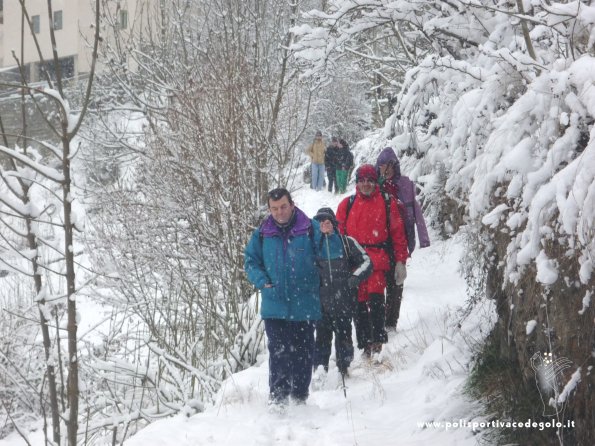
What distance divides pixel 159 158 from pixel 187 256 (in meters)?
1.39

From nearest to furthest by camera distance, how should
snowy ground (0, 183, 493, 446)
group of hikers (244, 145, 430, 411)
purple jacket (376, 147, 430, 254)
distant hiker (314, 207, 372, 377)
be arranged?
snowy ground (0, 183, 493, 446) < group of hikers (244, 145, 430, 411) < distant hiker (314, 207, 372, 377) < purple jacket (376, 147, 430, 254)

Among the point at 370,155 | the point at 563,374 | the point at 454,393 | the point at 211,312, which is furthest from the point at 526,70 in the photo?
the point at 370,155

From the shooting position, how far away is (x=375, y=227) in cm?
632

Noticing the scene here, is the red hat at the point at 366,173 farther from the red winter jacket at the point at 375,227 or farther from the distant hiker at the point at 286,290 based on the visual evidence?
the distant hiker at the point at 286,290

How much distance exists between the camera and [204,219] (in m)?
8.45

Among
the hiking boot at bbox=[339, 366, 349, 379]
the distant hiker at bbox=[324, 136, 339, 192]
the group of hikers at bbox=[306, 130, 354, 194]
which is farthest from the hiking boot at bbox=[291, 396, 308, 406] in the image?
the distant hiker at bbox=[324, 136, 339, 192]

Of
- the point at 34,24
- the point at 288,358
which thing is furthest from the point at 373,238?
the point at 34,24

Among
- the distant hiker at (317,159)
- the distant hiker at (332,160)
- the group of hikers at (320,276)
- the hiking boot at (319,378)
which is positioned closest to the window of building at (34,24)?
the group of hikers at (320,276)

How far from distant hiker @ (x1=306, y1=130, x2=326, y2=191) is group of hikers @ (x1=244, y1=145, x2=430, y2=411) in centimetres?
A: 1354

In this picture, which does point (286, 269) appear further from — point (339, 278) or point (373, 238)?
point (373, 238)

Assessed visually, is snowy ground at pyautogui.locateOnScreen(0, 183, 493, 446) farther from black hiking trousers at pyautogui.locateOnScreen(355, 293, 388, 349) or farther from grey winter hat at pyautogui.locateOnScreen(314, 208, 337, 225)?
grey winter hat at pyautogui.locateOnScreen(314, 208, 337, 225)

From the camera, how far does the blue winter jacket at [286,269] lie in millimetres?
4949

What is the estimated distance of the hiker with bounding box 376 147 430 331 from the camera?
22.7 ft

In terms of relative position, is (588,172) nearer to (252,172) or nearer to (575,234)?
(575,234)
